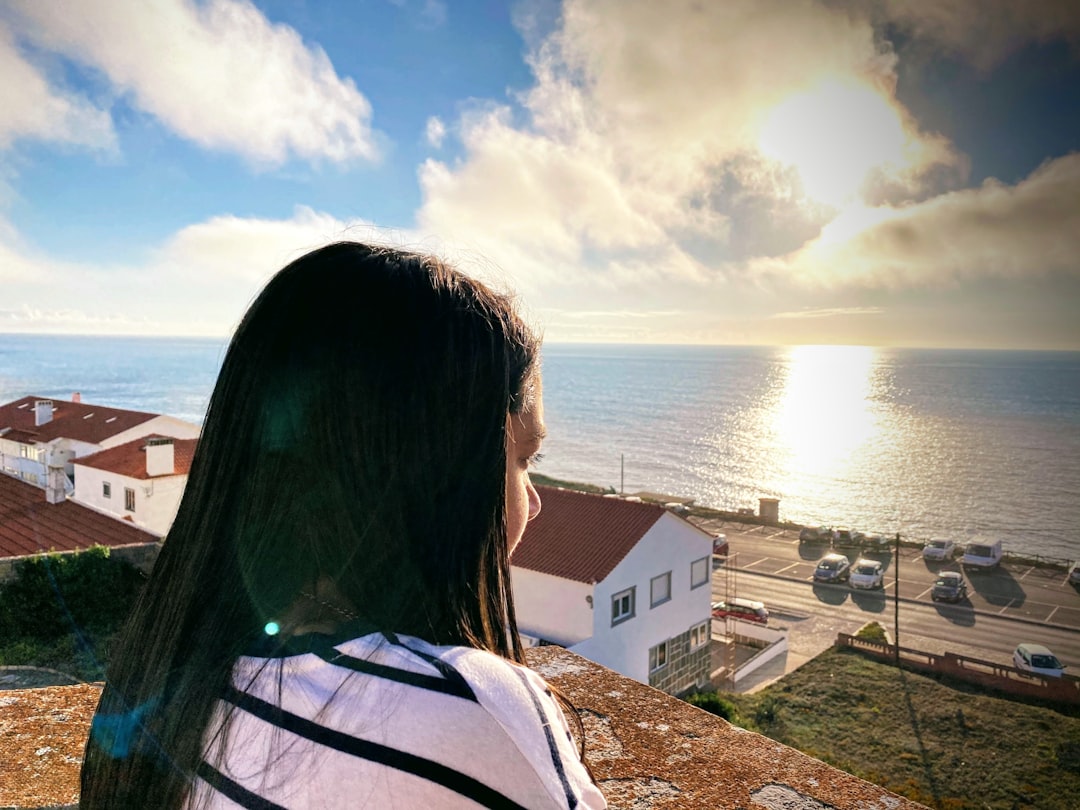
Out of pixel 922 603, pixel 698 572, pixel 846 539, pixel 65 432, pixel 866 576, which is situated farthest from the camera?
pixel 846 539

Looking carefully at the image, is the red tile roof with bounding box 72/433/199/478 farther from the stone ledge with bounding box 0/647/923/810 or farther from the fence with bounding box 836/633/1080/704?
the fence with bounding box 836/633/1080/704

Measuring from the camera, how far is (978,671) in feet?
70.4

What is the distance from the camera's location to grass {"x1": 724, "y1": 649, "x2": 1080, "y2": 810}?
16045mm

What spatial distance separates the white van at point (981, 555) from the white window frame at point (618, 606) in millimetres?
27179

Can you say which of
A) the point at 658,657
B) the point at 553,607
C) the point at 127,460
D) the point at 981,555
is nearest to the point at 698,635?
the point at 658,657

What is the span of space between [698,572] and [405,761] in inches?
710

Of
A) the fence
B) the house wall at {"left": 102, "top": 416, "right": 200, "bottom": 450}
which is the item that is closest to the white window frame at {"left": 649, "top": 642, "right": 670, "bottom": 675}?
the fence

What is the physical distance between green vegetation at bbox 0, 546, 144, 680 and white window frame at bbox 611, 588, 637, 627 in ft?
30.0

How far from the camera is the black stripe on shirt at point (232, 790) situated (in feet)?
2.51

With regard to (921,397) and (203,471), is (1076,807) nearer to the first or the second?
(203,471)

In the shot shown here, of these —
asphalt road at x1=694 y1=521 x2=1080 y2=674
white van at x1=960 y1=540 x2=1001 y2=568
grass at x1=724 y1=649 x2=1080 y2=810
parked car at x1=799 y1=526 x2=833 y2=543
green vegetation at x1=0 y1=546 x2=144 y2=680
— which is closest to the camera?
green vegetation at x1=0 y1=546 x2=144 y2=680

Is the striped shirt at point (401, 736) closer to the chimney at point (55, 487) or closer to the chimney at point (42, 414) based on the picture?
the chimney at point (55, 487)

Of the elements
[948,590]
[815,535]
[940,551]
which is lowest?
[940,551]

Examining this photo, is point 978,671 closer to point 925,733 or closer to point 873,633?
point 873,633
